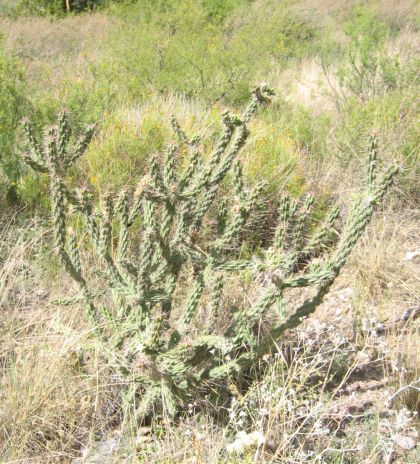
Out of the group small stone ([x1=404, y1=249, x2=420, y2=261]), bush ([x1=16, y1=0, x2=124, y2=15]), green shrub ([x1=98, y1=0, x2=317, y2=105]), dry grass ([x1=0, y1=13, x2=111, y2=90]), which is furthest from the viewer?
bush ([x1=16, y1=0, x2=124, y2=15])

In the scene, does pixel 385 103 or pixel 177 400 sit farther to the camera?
pixel 385 103

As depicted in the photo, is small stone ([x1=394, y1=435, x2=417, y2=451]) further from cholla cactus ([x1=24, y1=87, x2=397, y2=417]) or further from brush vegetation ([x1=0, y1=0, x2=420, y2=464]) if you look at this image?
cholla cactus ([x1=24, y1=87, x2=397, y2=417])

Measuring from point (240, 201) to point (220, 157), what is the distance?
28 centimetres

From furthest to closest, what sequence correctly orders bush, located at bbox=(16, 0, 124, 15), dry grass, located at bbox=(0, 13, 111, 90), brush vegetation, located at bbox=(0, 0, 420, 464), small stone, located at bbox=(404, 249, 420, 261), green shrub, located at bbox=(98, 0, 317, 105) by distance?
bush, located at bbox=(16, 0, 124, 15) < dry grass, located at bbox=(0, 13, 111, 90) < green shrub, located at bbox=(98, 0, 317, 105) < small stone, located at bbox=(404, 249, 420, 261) < brush vegetation, located at bbox=(0, 0, 420, 464)

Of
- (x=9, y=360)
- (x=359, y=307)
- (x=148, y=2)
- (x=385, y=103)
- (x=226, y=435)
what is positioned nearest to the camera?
(x=226, y=435)

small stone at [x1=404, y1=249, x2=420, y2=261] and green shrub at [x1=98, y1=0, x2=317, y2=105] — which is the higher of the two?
green shrub at [x1=98, y1=0, x2=317, y2=105]

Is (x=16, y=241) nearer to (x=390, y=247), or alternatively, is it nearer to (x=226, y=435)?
(x=226, y=435)

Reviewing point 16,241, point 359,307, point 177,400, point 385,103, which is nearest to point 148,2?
point 385,103

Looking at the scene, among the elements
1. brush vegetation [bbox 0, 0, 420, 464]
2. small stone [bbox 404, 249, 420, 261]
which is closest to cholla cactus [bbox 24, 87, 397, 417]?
brush vegetation [bbox 0, 0, 420, 464]

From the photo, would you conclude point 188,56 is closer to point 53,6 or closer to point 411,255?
point 411,255

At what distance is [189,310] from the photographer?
10.2ft

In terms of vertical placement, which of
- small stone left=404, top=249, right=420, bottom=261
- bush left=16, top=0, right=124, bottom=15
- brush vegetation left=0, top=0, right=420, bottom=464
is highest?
bush left=16, top=0, right=124, bottom=15

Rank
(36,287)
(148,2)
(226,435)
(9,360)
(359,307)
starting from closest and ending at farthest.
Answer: (226,435) → (9,360) → (359,307) → (36,287) → (148,2)

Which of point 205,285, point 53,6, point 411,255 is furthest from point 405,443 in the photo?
point 53,6
